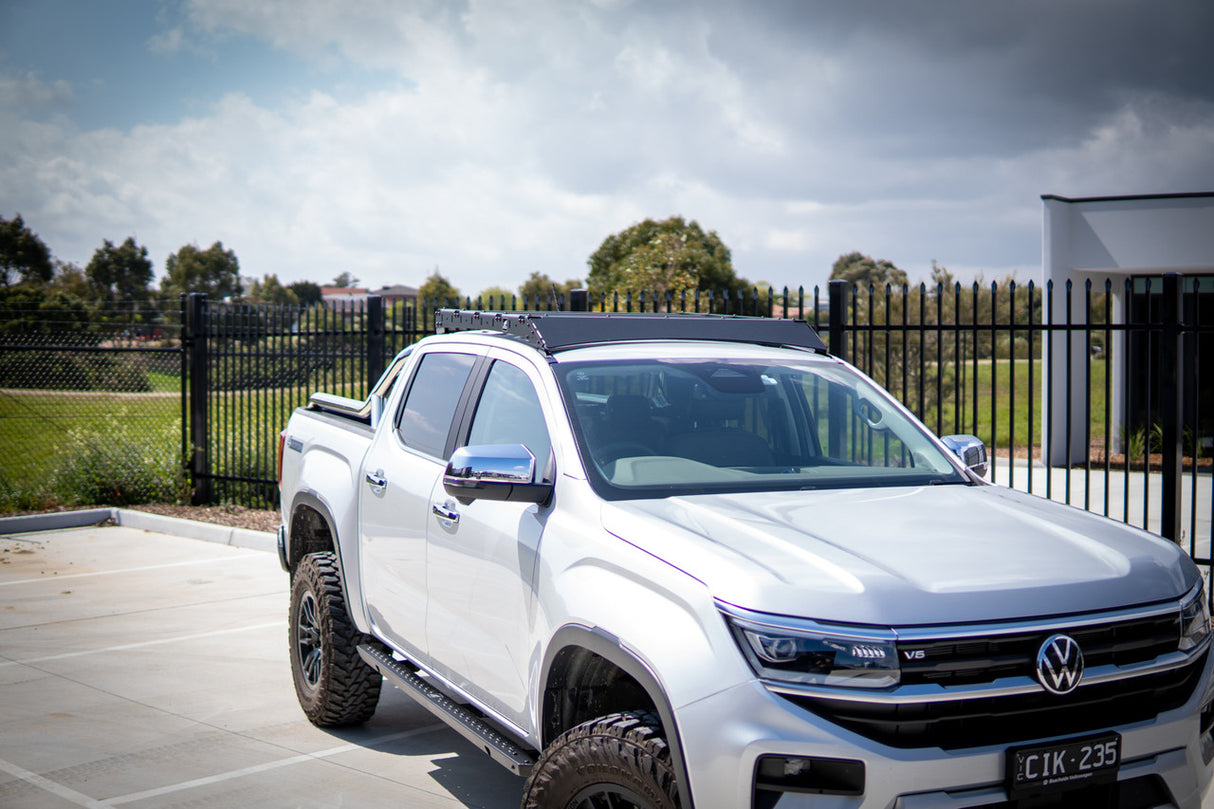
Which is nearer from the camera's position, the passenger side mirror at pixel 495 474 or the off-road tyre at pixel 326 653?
the passenger side mirror at pixel 495 474

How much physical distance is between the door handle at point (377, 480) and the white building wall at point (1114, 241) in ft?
53.8

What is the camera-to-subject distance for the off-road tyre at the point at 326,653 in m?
5.36

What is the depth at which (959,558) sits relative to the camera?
2.98 meters

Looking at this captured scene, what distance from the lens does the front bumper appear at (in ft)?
8.57

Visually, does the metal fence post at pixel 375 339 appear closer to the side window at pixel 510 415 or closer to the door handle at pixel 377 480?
the door handle at pixel 377 480

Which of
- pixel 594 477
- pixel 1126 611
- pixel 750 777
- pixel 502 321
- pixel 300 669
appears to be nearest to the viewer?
pixel 750 777

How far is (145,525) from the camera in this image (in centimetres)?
1245

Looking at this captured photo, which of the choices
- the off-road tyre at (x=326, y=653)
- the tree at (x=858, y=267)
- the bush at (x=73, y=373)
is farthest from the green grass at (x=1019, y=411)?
the tree at (x=858, y=267)

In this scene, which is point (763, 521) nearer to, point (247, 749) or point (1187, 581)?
point (1187, 581)

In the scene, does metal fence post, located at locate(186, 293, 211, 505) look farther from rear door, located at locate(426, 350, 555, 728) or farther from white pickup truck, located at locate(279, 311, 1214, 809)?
rear door, located at locate(426, 350, 555, 728)

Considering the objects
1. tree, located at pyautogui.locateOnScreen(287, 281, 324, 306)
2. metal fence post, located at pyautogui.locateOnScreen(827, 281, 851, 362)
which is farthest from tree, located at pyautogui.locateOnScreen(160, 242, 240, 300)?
metal fence post, located at pyautogui.locateOnScreen(827, 281, 851, 362)

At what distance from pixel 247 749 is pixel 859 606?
152 inches

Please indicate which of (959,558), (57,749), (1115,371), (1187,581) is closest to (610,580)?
(959,558)

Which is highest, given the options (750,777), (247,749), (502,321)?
(502,321)
